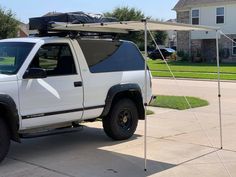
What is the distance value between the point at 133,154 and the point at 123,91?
1.49 meters

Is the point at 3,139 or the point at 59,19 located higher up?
the point at 59,19

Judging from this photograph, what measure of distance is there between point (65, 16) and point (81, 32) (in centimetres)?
47

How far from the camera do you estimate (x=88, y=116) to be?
855cm

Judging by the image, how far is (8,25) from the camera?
51.5m

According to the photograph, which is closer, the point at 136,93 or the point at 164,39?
the point at 136,93

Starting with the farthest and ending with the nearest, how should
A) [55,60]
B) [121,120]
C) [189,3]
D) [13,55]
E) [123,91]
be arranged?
[189,3]
[121,120]
[123,91]
[55,60]
[13,55]

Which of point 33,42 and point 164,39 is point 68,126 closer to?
point 33,42

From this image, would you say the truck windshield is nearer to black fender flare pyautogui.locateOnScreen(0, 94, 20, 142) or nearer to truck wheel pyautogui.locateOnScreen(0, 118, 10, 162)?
black fender flare pyautogui.locateOnScreen(0, 94, 20, 142)

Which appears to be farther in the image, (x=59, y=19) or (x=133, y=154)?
(x=59, y=19)

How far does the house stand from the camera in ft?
138

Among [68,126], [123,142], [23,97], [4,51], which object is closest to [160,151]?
[123,142]

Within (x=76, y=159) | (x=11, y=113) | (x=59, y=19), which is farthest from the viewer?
(x=59, y=19)

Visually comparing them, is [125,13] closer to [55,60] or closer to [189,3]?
[189,3]

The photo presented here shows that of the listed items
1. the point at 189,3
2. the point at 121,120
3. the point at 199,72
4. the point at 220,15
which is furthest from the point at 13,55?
the point at 189,3
